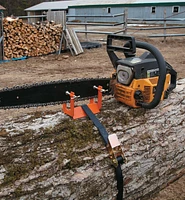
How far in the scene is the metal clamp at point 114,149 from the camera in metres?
1.93

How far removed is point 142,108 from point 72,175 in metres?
0.83

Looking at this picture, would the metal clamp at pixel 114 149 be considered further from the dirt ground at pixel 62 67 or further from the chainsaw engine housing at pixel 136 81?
the dirt ground at pixel 62 67

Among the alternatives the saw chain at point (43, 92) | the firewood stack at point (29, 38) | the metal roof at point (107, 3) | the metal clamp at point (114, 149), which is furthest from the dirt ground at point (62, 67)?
the metal roof at point (107, 3)

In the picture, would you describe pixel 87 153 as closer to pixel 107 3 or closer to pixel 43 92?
pixel 43 92

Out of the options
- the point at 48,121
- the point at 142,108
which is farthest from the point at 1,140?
the point at 142,108

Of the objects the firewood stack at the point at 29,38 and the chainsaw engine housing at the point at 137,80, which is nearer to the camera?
the chainsaw engine housing at the point at 137,80

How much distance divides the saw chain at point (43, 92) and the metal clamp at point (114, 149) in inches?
49.7

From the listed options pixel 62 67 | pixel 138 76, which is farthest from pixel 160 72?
pixel 62 67

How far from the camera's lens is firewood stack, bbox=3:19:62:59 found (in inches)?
350

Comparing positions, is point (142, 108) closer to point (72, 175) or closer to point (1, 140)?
point (72, 175)

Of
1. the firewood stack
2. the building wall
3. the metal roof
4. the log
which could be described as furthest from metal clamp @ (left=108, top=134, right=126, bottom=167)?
the metal roof

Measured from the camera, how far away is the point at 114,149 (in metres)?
1.96

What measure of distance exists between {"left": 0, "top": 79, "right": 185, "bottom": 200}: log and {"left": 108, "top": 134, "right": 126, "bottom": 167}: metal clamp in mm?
50

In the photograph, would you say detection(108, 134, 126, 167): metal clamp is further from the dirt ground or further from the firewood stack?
the firewood stack
